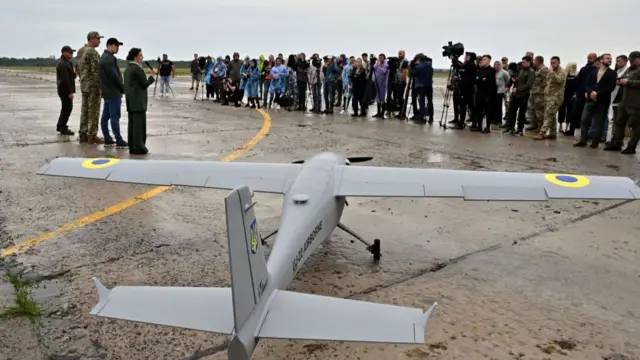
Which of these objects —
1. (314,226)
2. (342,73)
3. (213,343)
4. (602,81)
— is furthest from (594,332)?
(342,73)

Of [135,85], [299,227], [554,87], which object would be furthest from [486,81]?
[299,227]

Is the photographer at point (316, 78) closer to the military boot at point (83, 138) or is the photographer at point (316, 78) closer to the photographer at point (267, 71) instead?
the photographer at point (267, 71)

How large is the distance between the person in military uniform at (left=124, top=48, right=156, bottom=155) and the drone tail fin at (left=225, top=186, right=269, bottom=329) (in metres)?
8.56

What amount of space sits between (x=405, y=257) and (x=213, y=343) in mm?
2681

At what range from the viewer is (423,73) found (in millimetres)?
16734

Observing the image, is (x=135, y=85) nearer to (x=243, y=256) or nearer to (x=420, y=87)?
(x=243, y=256)

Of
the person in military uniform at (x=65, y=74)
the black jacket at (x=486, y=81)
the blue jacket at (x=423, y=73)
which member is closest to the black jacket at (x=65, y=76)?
the person in military uniform at (x=65, y=74)

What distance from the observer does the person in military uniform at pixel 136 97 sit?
10836 millimetres

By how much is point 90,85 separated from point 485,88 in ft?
36.9

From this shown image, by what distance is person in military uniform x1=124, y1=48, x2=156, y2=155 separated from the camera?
10.8m

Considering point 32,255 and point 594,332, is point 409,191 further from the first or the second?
point 32,255

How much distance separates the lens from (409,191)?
5625 mm

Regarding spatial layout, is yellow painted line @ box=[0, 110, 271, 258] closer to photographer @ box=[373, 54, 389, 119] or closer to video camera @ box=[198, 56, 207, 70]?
photographer @ box=[373, 54, 389, 119]

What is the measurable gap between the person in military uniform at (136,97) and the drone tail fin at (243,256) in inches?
337
